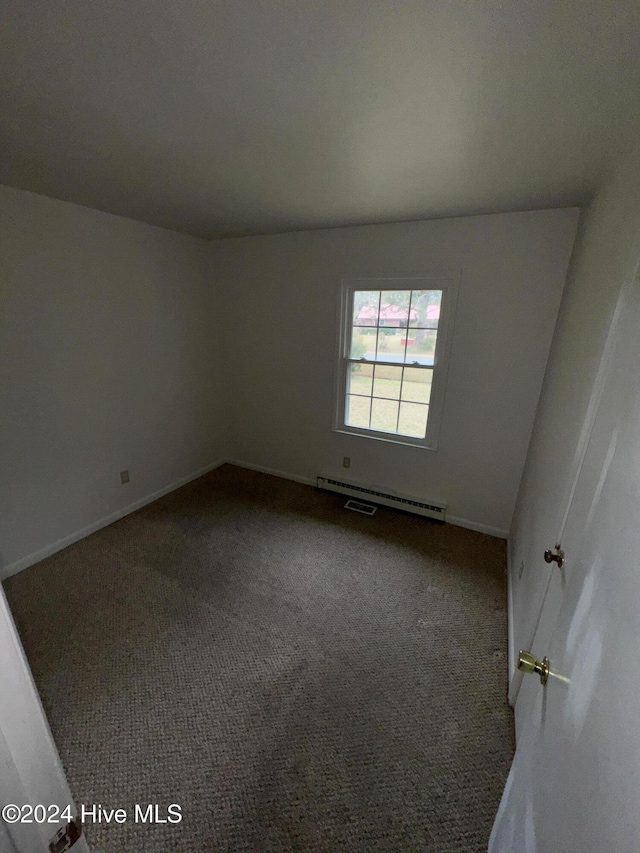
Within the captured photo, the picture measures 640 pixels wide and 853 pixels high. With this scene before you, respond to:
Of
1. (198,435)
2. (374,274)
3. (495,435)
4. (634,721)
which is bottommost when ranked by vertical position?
(198,435)

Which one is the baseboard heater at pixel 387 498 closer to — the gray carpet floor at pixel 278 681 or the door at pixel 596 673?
the gray carpet floor at pixel 278 681

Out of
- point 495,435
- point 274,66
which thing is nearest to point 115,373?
point 274,66

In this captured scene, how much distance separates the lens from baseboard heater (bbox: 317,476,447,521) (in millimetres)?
2885

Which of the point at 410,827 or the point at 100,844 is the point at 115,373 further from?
the point at 410,827

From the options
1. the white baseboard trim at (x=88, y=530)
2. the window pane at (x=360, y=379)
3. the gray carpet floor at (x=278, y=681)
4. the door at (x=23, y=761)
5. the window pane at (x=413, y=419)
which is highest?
the window pane at (x=360, y=379)

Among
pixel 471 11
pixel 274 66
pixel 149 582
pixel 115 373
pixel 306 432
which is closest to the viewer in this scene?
pixel 471 11

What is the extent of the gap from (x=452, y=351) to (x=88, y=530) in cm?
308

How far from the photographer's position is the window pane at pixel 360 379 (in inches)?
117

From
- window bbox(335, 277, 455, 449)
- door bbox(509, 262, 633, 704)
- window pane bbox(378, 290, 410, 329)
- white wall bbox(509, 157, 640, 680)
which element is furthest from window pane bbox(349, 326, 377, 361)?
door bbox(509, 262, 633, 704)

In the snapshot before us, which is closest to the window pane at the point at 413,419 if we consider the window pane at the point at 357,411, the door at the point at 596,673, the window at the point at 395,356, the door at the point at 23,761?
the window at the point at 395,356

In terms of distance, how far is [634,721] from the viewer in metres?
0.44

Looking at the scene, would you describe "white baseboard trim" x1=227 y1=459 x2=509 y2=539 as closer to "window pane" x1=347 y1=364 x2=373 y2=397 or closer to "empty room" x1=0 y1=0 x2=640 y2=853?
A: "empty room" x1=0 y1=0 x2=640 y2=853

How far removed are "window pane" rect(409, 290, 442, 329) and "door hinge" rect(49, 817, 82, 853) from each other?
2.90 meters

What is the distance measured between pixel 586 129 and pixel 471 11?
0.76 m
